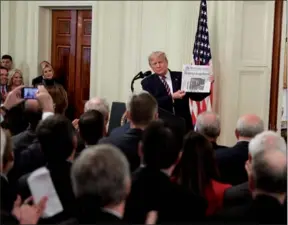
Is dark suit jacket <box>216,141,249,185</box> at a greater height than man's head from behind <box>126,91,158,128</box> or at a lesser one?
lesser

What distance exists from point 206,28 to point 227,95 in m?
0.81

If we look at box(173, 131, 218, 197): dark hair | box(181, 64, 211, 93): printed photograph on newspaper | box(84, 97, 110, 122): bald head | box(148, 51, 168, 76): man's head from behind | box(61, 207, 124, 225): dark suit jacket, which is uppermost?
box(148, 51, 168, 76): man's head from behind

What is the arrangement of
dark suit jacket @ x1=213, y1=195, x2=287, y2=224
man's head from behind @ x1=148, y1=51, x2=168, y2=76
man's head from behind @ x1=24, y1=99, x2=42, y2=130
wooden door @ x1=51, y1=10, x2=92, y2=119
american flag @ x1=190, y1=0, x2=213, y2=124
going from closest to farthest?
1. dark suit jacket @ x1=213, y1=195, x2=287, y2=224
2. man's head from behind @ x1=24, y1=99, x2=42, y2=130
3. man's head from behind @ x1=148, y1=51, x2=168, y2=76
4. american flag @ x1=190, y1=0, x2=213, y2=124
5. wooden door @ x1=51, y1=10, x2=92, y2=119

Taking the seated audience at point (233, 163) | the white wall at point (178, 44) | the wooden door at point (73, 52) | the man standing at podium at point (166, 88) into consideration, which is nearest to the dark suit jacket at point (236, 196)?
the seated audience at point (233, 163)

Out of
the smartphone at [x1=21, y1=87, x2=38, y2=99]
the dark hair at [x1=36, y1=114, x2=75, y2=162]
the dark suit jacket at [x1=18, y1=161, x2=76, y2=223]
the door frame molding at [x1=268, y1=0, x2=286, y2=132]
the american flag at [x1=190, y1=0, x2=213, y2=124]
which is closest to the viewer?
the dark suit jacket at [x1=18, y1=161, x2=76, y2=223]

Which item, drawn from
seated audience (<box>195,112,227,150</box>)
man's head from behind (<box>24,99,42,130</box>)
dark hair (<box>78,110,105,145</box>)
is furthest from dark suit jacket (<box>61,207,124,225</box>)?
seated audience (<box>195,112,227,150</box>)

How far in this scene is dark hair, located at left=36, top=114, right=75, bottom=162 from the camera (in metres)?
2.15

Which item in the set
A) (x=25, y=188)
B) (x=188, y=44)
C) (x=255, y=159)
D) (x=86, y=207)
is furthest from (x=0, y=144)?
(x=188, y=44)

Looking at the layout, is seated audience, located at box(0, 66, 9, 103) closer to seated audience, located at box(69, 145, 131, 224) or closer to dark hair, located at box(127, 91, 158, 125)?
dark hair, located at box(127, 91, 158, 125)

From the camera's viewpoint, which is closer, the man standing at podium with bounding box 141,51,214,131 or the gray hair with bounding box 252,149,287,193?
the gray hair with bounding box 252,149,287,193

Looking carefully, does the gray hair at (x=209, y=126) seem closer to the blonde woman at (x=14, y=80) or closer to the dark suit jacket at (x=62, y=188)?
the dark suit jacket at (x=62, y=188)

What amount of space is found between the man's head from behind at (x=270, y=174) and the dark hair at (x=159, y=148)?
1.03ft

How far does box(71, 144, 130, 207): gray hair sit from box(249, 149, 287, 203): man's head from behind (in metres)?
0.53

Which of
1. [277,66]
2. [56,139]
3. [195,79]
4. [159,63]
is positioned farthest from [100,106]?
[277,66]
